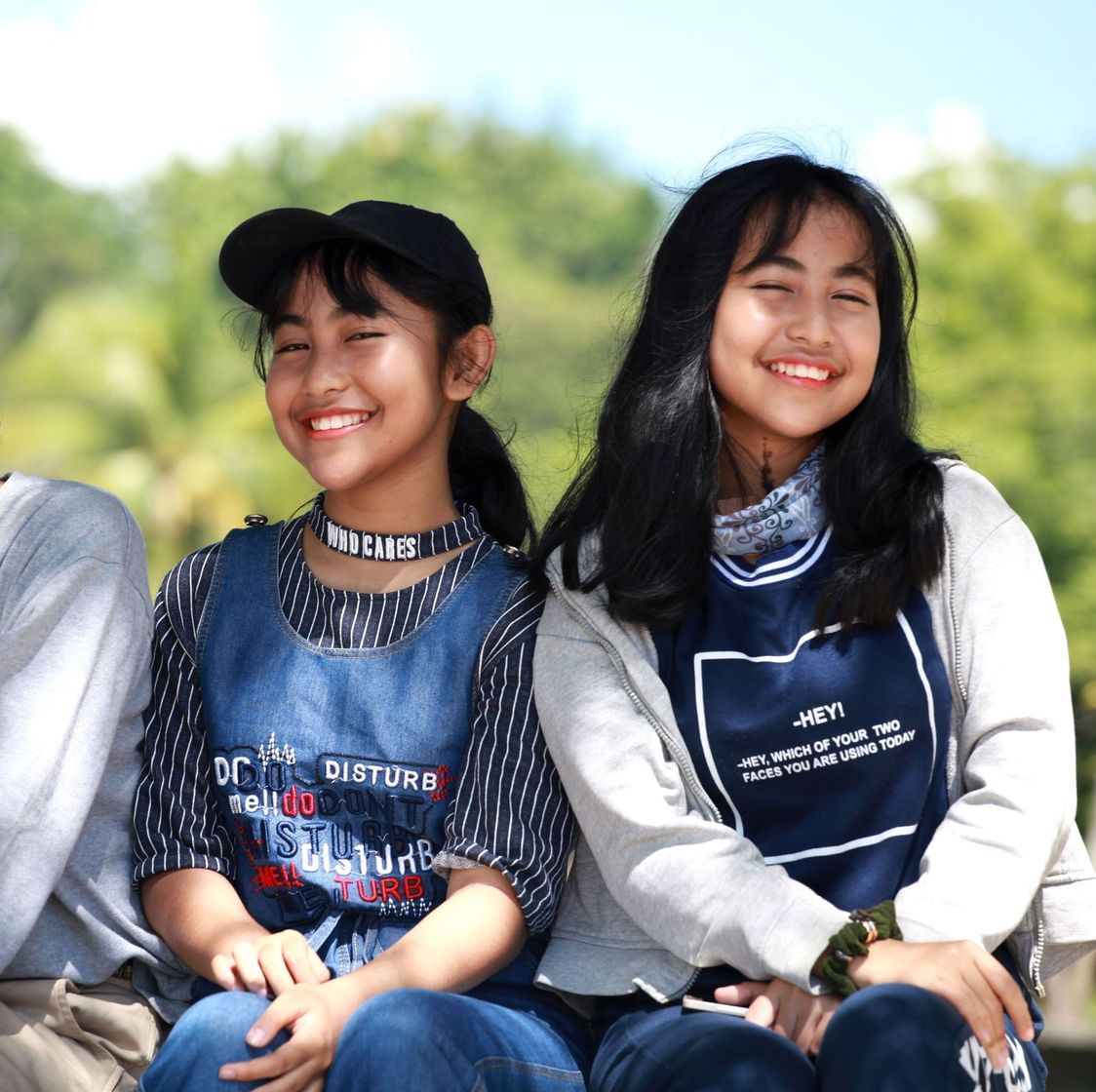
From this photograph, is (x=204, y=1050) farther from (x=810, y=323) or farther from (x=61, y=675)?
(x=810, y=323)

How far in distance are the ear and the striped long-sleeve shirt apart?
28 cm

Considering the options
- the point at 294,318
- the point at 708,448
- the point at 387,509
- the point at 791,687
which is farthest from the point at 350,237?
the point at 791,687

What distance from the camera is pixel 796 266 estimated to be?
2.94m

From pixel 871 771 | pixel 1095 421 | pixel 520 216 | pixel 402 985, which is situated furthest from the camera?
pixel 520 216

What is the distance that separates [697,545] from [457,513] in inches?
19.9

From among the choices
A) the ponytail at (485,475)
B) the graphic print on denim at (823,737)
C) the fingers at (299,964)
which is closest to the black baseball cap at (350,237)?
the ponytail at (485,475)

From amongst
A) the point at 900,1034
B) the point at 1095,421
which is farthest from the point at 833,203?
the point at 1095,421

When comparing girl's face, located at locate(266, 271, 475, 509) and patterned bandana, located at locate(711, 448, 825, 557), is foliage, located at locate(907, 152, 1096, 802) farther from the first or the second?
girl's face, located at locate(266, 271, 475, 509)

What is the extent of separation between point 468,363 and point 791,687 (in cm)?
84

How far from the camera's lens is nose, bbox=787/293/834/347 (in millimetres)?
2890

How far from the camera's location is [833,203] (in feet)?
9.78

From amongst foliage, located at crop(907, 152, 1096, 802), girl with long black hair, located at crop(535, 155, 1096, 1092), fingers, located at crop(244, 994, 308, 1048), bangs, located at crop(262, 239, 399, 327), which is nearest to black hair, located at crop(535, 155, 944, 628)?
girl with long black hair, located at crop(535, 155, 1096, 1092)

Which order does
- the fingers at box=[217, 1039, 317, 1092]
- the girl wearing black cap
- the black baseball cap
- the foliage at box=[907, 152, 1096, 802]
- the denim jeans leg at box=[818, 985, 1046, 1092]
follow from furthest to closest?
the foliage at box=[907, 152, 1096, 802], the black baseball cap, the girl wearing black cap, the fingers at box=[217, 1039, 317, 1092], the denim jeans leg at box=[818, 985, 1046, 1092]

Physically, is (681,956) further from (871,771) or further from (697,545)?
(697,545)
